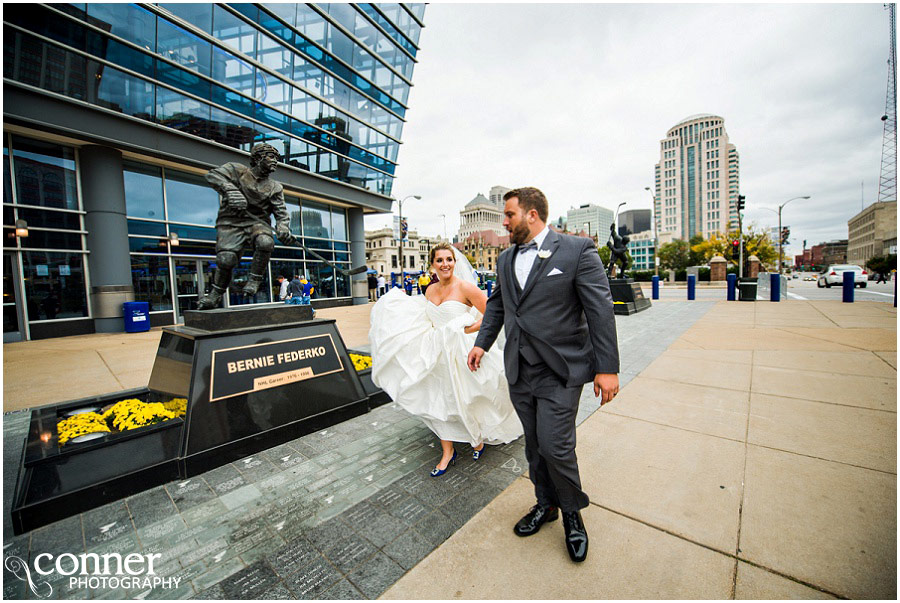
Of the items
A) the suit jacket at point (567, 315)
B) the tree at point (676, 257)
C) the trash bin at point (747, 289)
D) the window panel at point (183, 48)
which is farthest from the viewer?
the tree at point (676, 257)

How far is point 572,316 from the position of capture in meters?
2.65

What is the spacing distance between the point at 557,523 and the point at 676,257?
79.1m

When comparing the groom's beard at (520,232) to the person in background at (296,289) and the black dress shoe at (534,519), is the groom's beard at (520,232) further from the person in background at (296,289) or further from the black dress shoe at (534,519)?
the person in background at (296,289)

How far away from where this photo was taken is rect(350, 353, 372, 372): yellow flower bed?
621 cm

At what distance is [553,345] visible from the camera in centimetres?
260

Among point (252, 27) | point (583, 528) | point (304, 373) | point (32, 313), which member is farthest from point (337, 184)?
point (583, 528)

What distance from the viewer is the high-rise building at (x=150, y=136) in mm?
11867

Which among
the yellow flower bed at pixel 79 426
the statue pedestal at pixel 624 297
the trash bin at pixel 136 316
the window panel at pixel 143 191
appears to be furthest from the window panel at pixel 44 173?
the statue pedestal at pixel 624 297

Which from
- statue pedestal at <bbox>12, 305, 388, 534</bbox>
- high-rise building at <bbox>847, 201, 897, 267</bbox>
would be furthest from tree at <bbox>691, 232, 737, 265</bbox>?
statue pedestal at <bbox>12, 305, 388, 534</bbox>

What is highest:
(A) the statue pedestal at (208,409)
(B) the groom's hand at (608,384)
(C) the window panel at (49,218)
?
(C) the window panel at (49,218)

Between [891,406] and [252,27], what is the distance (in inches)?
897

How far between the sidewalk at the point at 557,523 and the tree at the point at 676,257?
2882 inches

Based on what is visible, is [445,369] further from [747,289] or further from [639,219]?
[639,219]

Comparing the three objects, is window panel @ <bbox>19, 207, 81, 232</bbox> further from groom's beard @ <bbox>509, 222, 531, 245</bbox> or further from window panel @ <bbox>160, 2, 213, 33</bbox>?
groom's beard @ <bbox>509, 222, 531, 245</bbox>
